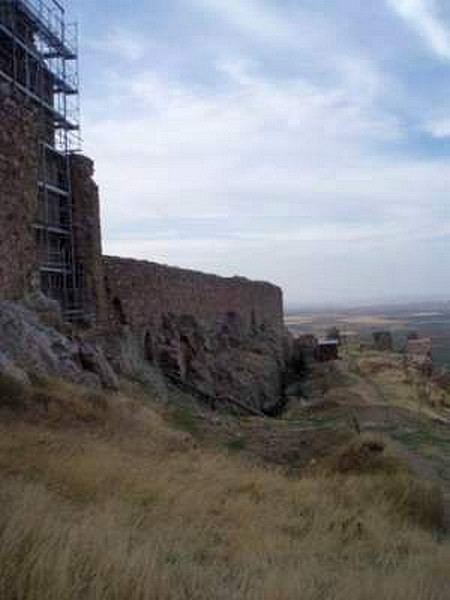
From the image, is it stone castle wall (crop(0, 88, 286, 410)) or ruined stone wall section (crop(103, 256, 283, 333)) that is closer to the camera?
stone castle wall (crop(0, 88, 286, 410))

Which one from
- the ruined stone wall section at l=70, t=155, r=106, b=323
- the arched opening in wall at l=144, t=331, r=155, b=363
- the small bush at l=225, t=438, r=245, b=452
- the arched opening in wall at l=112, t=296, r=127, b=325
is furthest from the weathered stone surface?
the arched opening in wall at l=144, t=331, r=155, b=363

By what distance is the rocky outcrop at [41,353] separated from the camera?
38.0 feet

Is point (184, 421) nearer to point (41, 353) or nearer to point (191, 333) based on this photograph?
point (41, 353)

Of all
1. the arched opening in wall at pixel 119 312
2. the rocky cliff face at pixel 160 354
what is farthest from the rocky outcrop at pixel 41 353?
the arched opening in wall at pixel 119 312

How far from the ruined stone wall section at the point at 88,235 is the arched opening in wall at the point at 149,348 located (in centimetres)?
208

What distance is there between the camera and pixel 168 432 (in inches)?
446

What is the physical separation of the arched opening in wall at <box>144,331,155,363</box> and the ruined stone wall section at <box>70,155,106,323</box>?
208 cm

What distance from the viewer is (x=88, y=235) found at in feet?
62.7

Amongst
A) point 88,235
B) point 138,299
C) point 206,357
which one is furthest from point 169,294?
point 88,235

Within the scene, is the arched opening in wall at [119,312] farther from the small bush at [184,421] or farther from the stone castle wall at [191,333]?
the small bush at [184,421]

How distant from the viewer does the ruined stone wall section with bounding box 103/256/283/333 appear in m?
20.5

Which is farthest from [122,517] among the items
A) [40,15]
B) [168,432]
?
[40,15]

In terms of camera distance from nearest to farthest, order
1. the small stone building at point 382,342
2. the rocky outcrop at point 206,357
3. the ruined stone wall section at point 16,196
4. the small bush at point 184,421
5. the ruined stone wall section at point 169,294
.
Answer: the small bush at point 184,421, the ruined stone wall section at point 16,196, the rocky outcrop at point 206,357, the ruined stone wall section at point 169,294, the small stone building at point 382,342

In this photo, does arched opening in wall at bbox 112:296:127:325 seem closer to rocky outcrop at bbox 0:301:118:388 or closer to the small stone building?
rocky outcrop at bbox 0:301:118:388
